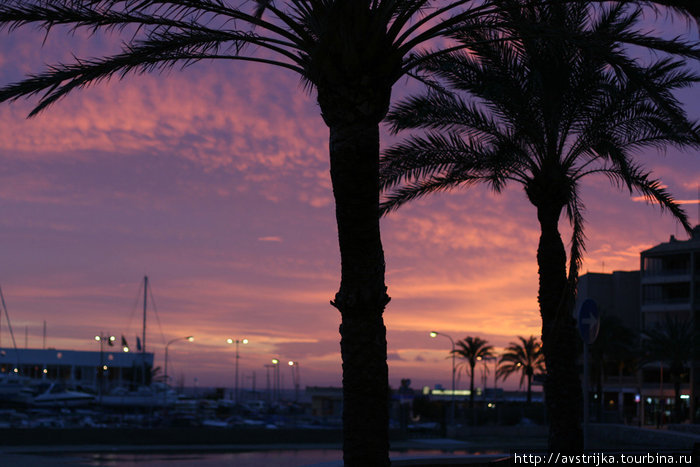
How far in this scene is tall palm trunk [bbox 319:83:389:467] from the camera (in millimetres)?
10578

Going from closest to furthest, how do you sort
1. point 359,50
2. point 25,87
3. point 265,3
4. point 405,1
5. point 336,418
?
point 265,3, point 359,50, point 405,1, point 25,87, point 336,418

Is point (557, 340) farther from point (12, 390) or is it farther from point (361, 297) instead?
point (12, 390)

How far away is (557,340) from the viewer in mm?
16312

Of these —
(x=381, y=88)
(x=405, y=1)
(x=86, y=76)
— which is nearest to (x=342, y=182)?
(x=381, y=88)

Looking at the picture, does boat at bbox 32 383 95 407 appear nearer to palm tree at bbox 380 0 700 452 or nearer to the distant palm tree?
the distant palm tree

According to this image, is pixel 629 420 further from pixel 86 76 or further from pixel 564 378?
pixel 86 76

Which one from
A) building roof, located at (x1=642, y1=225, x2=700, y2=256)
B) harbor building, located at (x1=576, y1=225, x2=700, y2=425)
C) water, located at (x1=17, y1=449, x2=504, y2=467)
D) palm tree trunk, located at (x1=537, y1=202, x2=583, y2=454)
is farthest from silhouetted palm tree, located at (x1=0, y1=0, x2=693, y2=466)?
building roof, located at (x1=642, y1=225, x2=700, y2=256)

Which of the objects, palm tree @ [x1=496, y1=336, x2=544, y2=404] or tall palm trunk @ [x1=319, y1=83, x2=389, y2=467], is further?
palm tree @ [x1=496, y1=336, x2=544, y2=404]

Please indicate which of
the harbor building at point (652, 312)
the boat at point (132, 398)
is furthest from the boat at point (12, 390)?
the harbor building at point (652, 312)

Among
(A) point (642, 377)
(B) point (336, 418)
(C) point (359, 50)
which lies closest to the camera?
(C) point (359, 50)

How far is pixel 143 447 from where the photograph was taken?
35562 millimetres

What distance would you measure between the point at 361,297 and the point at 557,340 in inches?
272

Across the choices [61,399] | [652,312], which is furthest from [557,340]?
[61,399]

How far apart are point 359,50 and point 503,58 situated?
680 centimetres
